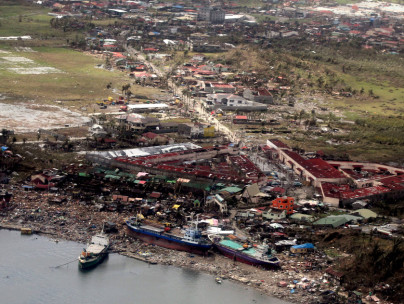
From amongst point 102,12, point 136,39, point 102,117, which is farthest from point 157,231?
point 102,12

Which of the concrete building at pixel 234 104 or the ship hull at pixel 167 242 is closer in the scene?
the ship hull at pixel 167 242

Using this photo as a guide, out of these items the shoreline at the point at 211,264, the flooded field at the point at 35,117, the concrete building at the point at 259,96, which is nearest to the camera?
the shoreline at the point at 211,264

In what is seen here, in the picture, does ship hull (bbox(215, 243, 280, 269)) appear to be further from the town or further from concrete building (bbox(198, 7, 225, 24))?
concrete building (bbox(198, 7, 225, 24))

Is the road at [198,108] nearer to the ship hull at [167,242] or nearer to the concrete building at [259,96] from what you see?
the concrete building at [259,96]

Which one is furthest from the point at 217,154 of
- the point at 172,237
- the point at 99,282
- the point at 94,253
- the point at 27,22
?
the point at 27,22

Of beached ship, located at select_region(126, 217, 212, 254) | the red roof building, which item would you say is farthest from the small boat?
the red roof building

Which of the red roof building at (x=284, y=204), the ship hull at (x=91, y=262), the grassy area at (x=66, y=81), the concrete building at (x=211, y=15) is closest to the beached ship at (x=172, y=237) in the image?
the ship hull at (x=91, y=262)
